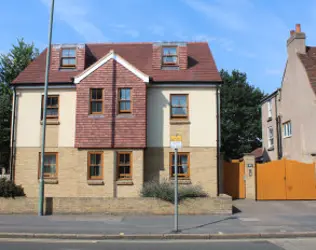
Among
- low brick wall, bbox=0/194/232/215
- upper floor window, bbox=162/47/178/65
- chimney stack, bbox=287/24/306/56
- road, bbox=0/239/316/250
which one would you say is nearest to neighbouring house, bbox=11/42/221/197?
upper floor window, bbox=162/47/178/65

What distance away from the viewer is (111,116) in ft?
59.4

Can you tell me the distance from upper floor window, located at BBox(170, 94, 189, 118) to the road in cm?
947

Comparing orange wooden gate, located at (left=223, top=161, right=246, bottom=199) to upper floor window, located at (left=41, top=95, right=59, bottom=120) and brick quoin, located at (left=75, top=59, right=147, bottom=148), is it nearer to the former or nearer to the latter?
brick quoin, located at (left=75, top=59, right=147, bottom=148)

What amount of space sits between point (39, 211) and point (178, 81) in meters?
9.27

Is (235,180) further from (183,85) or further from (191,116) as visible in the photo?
(183,85)

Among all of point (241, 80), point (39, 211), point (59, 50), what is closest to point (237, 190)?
point (39, 211)

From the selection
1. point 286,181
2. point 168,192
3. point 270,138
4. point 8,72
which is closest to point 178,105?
point 168,192

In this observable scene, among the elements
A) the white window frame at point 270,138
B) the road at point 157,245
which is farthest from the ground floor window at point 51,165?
the white window frame at point 270,138

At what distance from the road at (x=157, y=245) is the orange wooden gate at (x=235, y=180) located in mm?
9701

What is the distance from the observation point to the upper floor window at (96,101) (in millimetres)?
18359

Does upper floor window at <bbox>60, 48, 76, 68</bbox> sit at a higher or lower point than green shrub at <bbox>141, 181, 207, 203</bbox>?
higher

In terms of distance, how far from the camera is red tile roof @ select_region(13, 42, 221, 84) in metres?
19.2

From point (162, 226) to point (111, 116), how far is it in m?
7.55

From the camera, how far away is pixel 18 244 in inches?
381
